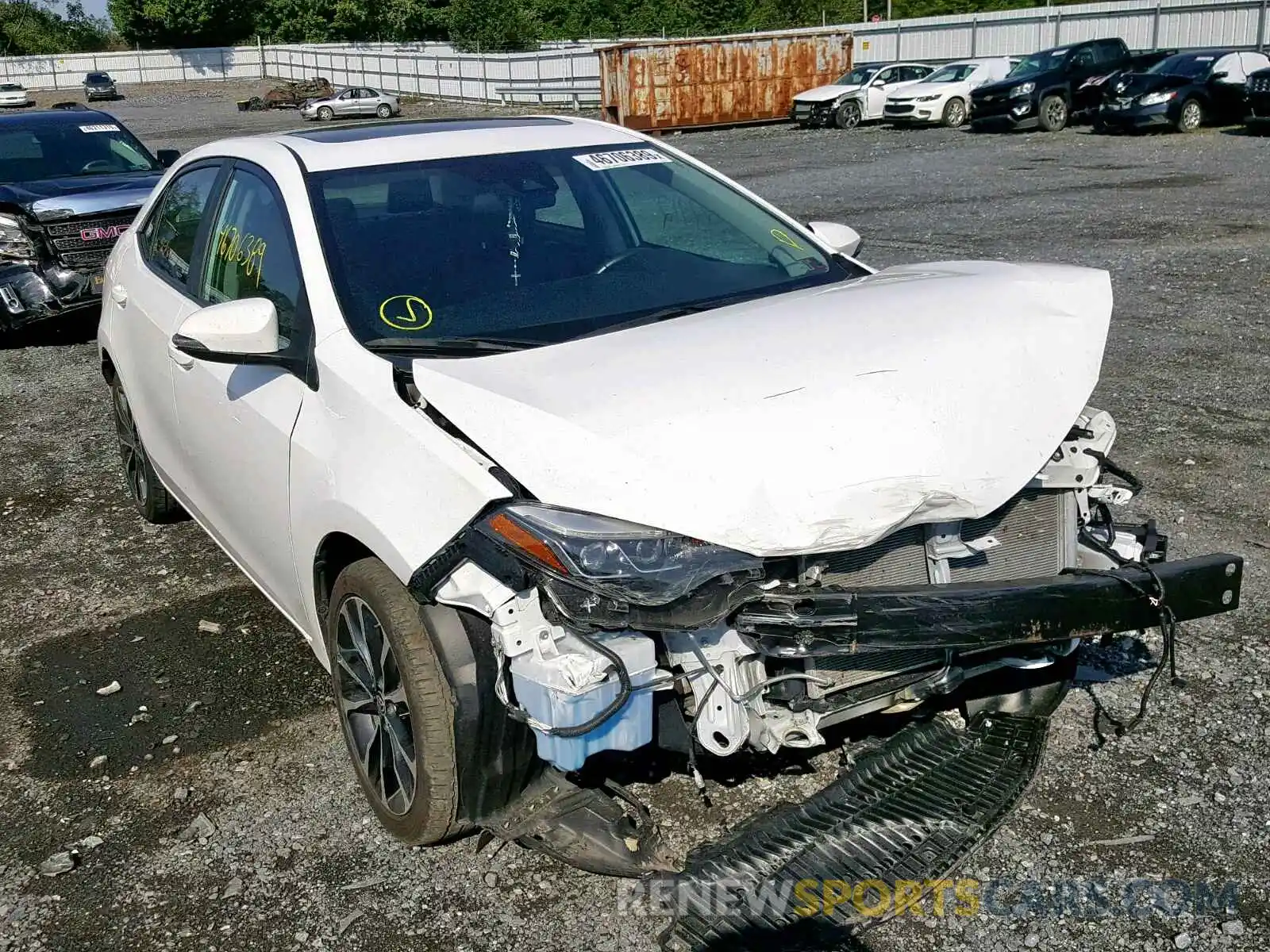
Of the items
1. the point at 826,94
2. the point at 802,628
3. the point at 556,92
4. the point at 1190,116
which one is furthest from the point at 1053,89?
the point at 802,628

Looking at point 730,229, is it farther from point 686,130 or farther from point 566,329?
point 686,130

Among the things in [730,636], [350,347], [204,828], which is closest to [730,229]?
[350,347]

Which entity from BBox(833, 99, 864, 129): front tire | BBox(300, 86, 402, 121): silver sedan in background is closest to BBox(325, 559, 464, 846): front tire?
BBox(833, 99, 864, 129): front tire

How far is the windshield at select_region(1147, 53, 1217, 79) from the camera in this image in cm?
2219

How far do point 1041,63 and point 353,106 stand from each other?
88.7ft

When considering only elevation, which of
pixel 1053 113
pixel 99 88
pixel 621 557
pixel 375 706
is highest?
pixel 99 88

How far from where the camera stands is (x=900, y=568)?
2924 mm

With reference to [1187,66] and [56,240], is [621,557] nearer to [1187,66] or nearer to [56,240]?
[56,240]

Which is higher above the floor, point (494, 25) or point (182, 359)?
point (494, 25)

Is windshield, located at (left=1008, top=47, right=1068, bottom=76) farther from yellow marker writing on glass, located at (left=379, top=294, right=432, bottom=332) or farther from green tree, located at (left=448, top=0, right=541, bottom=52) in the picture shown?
green tree, located at (left=448, top=0, right=541, bottom=52)

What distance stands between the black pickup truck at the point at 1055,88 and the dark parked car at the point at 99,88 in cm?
4814

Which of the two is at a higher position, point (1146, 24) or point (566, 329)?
point (1146, 24)

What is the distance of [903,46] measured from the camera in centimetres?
3900

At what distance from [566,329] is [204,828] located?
5.64 ft
